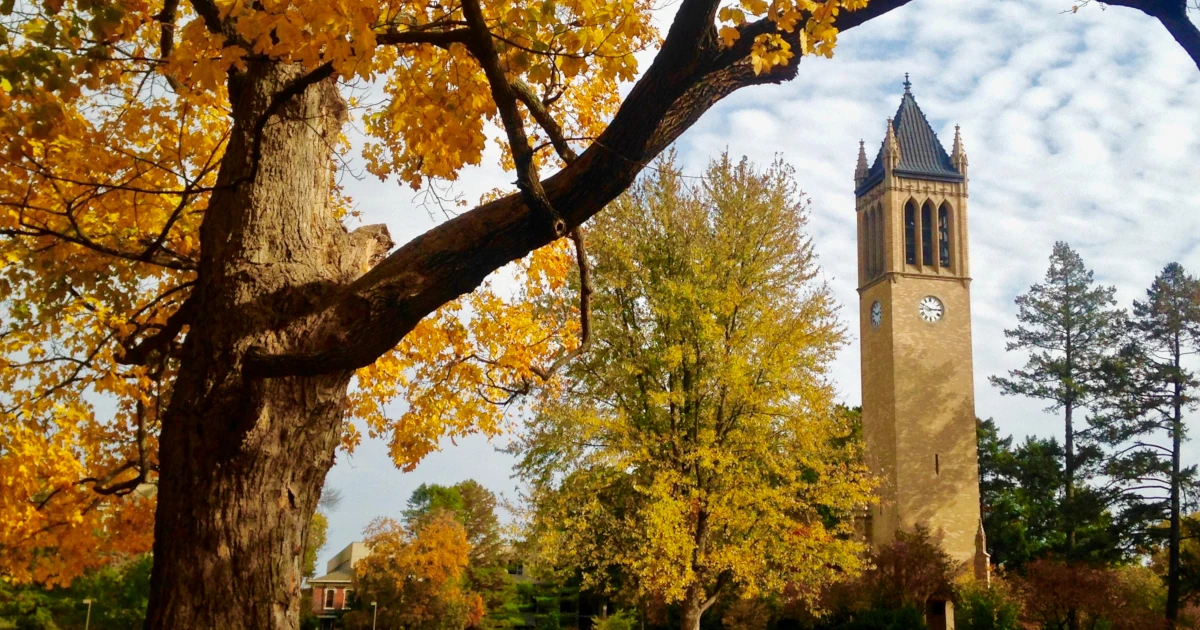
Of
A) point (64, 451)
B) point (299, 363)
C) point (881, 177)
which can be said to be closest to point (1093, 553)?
point (881, 177)

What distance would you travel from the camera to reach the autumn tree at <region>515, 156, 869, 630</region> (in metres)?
16.2

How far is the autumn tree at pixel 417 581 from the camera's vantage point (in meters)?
35.6

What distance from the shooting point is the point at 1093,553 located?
33219 mm

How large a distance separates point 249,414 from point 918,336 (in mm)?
43728

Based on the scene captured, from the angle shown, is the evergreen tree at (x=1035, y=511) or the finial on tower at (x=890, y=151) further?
the finial on tower at (x=890, y=151)

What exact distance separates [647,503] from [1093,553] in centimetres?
2320

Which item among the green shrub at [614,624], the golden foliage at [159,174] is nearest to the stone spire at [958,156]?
the green shrub at [614,624]

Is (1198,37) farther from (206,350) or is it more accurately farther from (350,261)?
(206,350)

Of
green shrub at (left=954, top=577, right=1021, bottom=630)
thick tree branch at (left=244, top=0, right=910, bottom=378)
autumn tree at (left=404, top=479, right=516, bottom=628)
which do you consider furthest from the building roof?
thick tree branch at (left=244, top=0, right=910, bottom=378)

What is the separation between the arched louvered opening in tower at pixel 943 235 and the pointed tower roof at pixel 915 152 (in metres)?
1.53

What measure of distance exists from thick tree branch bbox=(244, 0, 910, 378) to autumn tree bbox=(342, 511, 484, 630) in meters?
32.8

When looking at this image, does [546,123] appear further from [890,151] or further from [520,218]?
[890,151]

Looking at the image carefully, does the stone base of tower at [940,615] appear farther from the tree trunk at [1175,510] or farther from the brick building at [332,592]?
the brick building at [332,592]

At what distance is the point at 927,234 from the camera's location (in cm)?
4728
